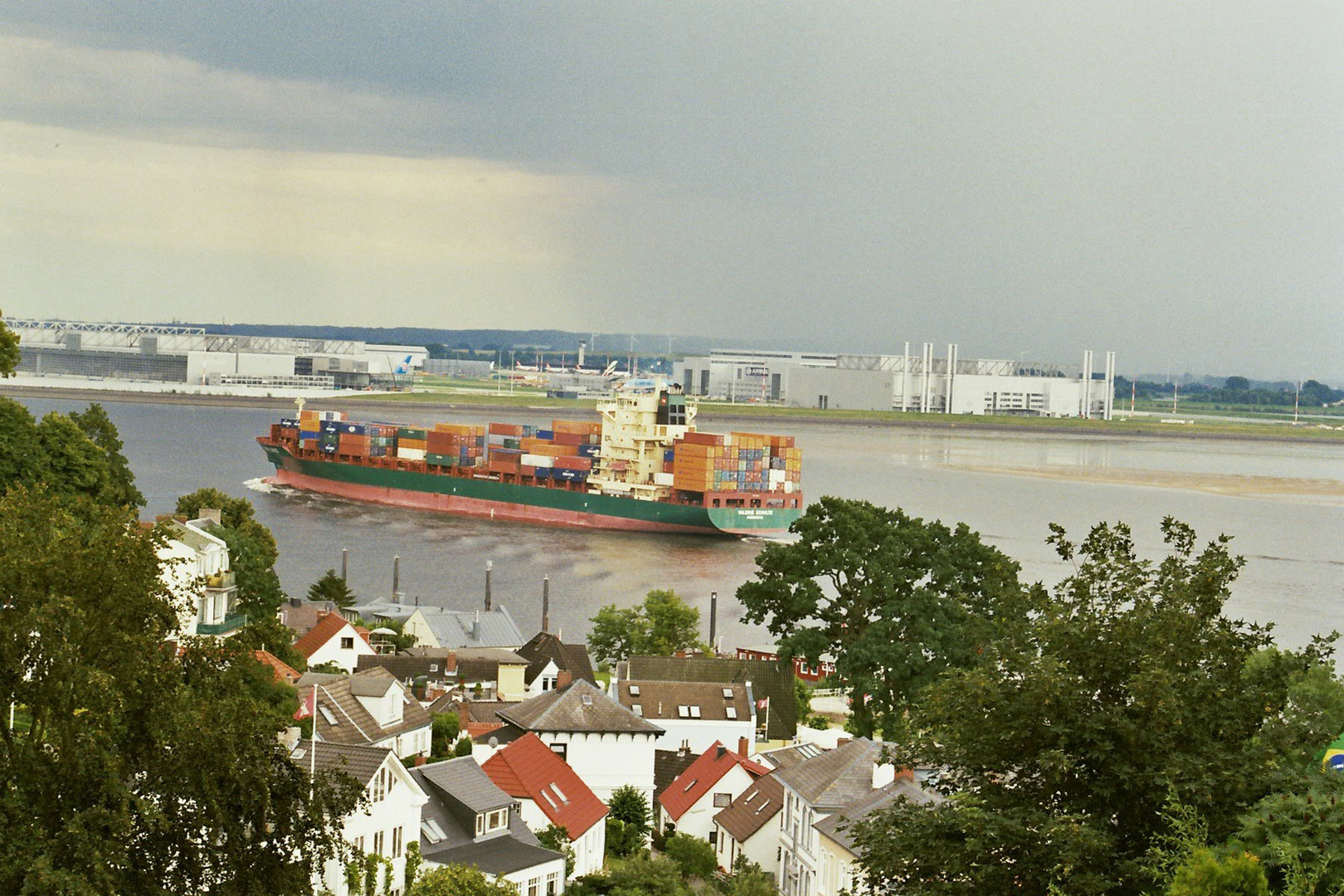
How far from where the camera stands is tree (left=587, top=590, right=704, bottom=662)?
28.4m

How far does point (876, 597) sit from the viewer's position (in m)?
20.6

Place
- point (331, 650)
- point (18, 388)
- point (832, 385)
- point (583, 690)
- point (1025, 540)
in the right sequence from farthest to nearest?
point (832, 385) < point (18, 388) < point (1025, 540) < point (331, 650) < point (583, 690)

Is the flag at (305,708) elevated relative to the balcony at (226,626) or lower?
lower

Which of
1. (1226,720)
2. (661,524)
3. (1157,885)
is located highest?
(1226,720)

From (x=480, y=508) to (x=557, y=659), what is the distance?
43.0 m

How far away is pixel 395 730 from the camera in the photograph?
16062mm

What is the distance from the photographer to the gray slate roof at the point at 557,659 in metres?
24.9

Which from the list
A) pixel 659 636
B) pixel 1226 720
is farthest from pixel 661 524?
pixel 1226 720

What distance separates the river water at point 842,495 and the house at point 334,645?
11.6 metres

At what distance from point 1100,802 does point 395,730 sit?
32.6ft

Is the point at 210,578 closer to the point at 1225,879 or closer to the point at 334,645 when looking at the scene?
the point at 334,645

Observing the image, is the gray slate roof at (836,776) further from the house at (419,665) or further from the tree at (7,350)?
the tree at (7,350)

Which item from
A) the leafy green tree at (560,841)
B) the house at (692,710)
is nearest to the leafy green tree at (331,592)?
the house at (692,710)

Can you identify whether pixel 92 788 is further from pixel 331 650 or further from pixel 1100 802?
pixel 331 650
